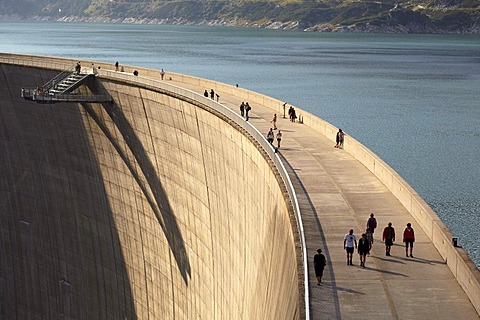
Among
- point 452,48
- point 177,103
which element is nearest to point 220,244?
point 177,103

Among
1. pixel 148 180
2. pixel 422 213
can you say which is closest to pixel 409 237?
pixel 422 213

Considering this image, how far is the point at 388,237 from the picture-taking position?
1922 centimetres

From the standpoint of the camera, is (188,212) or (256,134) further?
(188,212)

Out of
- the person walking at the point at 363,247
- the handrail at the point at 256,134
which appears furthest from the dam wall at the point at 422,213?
the handrail at the point at 256,134

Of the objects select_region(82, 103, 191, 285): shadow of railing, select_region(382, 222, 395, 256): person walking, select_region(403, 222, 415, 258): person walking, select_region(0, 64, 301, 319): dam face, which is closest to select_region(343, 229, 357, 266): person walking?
select_region(382, 222, 395, 256): person walking

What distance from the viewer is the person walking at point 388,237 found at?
62.8 ft

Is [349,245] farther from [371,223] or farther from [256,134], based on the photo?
[256,134]

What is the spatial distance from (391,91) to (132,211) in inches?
2186

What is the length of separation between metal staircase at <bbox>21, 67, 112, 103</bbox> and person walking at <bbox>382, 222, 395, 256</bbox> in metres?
23.9

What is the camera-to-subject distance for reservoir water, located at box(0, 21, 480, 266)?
49309 millimetres

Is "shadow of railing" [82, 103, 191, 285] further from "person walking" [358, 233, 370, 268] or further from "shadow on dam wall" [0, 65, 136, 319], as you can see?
"person walking" [358, 233, 370, 268]

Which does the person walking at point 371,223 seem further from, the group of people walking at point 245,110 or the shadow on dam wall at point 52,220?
the shadow on dam wall at point 52,220

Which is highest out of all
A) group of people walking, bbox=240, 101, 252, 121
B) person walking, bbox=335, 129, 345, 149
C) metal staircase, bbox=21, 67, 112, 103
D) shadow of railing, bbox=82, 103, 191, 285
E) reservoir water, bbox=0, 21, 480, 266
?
metal staircase, bbox=21, 67, 112, 103

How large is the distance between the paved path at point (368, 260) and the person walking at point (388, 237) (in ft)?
0.62
